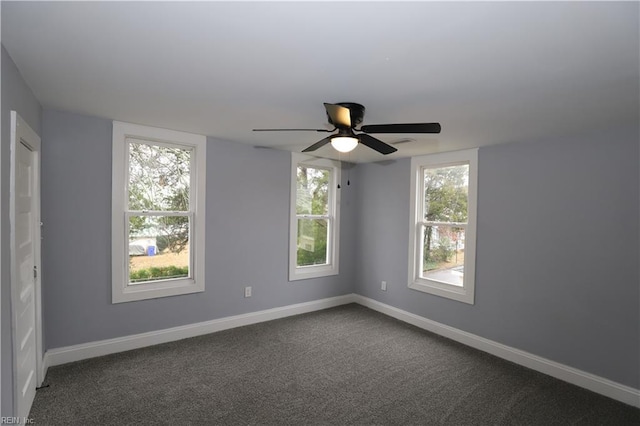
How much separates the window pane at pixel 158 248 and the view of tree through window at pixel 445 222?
3.07m

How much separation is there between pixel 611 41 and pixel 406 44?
938 mm

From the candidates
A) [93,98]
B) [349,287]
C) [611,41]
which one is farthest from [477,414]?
[93,98]

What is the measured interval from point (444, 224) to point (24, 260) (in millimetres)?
4124

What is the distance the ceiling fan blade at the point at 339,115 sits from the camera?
7.05 ft

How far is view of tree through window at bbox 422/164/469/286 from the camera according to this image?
411 centimetres

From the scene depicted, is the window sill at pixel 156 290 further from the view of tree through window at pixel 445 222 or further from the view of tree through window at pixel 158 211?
the view of tree through window at pixel 445 222

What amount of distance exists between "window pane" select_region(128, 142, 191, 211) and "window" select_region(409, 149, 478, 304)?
115 inches

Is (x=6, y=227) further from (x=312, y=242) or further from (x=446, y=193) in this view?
(x=446, y=193)

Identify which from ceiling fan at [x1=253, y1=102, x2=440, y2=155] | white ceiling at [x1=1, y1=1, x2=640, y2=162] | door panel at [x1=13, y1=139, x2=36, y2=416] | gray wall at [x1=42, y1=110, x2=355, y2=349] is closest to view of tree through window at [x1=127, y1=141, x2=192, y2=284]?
gray wall at [x1=42, y1=110, x2=355, y2=349]

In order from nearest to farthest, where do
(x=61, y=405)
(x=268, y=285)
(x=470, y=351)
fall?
(x=61, y=405) < (x=470, y=351) < (x=268, y=285)

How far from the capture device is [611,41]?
1554 mm

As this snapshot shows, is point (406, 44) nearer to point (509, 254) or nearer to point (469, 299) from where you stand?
point (509, 254)

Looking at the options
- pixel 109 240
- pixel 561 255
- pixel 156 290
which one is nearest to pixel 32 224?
pixel 109 240

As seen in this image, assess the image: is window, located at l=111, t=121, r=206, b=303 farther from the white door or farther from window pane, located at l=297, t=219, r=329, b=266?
window pane, located at l=297, t=219, r=329, b=266
